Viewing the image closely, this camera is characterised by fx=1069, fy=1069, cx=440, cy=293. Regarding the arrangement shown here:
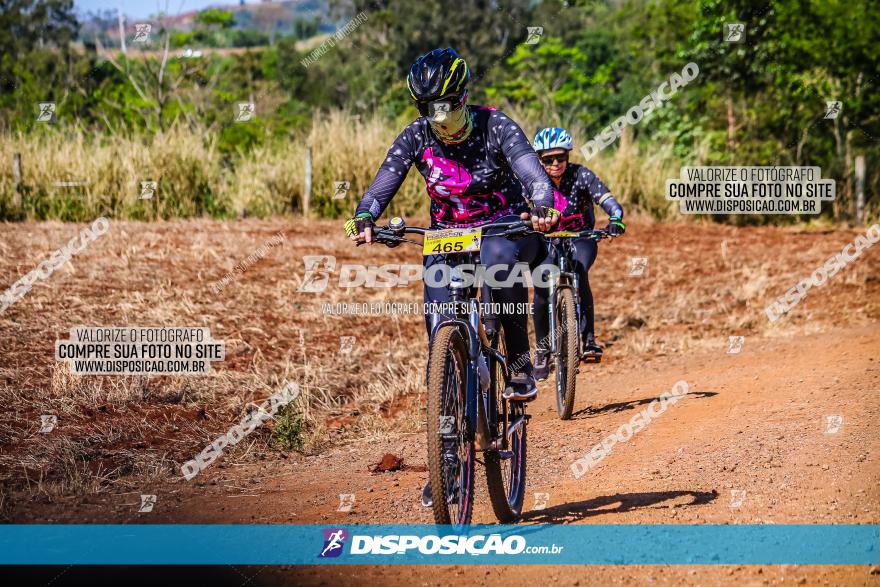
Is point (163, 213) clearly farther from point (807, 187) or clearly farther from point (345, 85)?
point (345, 85)

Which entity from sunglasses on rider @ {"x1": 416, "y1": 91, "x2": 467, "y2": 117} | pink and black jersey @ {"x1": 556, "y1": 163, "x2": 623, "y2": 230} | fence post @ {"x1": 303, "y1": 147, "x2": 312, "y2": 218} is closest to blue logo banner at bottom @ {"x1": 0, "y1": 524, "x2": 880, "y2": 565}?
sunglasses on rider @ {"x1": 416, "y1": 91, "x2": 467, "y2": 117}

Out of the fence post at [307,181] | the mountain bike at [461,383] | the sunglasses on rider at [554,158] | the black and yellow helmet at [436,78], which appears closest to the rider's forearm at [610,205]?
the sunglasses on rider at [554,158]

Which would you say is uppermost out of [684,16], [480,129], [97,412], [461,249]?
[684,16]

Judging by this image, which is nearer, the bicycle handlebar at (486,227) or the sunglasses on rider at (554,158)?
the bicycle handlebar at (486,227)

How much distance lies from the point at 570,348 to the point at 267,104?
139 feet

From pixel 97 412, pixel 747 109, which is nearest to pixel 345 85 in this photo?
pixel 747 109

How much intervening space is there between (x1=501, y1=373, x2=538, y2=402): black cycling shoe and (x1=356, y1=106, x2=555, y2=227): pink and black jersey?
2.91 feet

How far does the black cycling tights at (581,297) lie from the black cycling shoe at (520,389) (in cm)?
312

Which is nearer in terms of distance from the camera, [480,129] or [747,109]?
[480,129]

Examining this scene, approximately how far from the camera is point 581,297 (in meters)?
9.27

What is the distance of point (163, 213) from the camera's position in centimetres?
2031

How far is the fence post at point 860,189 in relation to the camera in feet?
72.9

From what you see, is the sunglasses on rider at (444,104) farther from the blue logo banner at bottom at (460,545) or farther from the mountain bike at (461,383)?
the blue logo banner at bottom at (460,545)

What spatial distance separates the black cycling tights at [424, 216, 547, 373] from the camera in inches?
211
